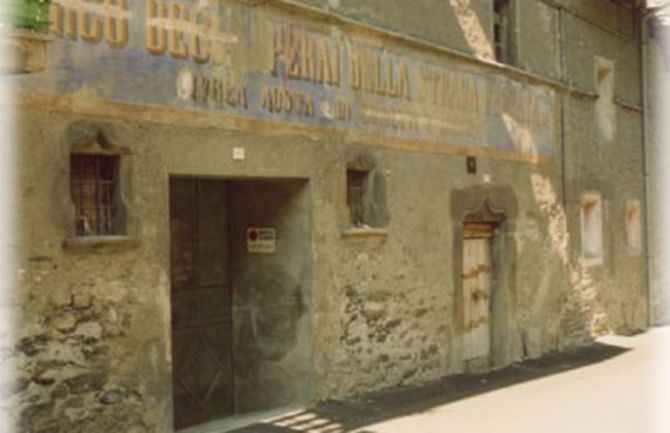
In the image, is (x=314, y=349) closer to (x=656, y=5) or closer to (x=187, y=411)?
(x=187, y=411)

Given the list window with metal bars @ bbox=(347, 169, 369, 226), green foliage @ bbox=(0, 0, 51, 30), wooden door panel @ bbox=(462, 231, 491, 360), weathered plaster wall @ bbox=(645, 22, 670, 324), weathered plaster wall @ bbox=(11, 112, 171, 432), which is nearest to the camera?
green foliage @ bbox=(0, 0, 51, 30)

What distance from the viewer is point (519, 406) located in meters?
8.86

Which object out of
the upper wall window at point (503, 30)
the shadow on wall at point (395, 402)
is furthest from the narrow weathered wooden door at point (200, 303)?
the upper wall window at point (503, 30)

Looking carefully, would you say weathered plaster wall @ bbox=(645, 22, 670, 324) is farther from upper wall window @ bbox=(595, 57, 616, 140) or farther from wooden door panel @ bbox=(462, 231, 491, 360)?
wooden door panel @ bbox=(462, 231, 491, 360)

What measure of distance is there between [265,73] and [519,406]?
4.19m

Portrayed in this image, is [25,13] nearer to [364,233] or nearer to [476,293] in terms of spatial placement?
[364,233]

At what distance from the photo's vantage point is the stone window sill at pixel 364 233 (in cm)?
867

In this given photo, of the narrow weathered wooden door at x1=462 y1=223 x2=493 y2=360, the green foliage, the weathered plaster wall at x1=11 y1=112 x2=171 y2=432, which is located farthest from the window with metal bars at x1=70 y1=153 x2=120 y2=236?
the narrow weathered wooden door at x1=462 y1=223 x2=493 y2=360

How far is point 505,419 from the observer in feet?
26.9

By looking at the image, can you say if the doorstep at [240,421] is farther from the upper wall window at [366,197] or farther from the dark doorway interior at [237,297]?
the upper wall window at [366,197]

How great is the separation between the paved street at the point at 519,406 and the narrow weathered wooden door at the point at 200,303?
40.6 inches

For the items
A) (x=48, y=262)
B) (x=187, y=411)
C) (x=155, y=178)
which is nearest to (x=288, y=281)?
(x=187, y=411)

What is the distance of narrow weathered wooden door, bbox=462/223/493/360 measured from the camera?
1089 centimetres

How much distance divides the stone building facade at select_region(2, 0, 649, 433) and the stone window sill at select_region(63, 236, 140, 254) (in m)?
0.01
